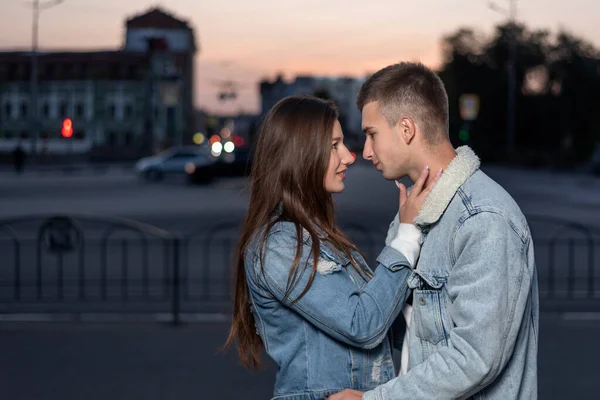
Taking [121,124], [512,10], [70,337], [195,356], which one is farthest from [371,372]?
[121,124]

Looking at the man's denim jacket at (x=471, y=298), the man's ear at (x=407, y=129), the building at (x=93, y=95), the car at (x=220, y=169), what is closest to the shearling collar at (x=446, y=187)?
the man's denim jacket at (x=471, y=298)

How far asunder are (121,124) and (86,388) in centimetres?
11164

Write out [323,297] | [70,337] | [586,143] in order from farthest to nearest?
[586,143] → [70,337] → [323,297]

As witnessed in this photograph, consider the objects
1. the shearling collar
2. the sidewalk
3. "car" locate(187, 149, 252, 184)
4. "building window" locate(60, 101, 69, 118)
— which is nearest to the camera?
the shearling collar

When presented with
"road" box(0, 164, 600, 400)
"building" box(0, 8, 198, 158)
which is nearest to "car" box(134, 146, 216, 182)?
"road" box(0, 164, 600, 400)

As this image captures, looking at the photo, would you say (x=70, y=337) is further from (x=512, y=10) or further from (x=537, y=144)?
(x=537, y=144)

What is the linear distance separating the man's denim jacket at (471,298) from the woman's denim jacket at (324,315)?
0.35 ft

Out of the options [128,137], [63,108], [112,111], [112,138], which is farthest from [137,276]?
[128,137]

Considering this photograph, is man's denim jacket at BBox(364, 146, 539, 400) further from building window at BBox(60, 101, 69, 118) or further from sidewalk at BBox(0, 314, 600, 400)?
building window at BBox(60, 101, 69, 118)

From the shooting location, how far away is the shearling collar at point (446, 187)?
2.85m

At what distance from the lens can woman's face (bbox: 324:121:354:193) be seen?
3.17 metres

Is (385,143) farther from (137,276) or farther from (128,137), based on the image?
(128,137)

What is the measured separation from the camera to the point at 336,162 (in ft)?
10.4

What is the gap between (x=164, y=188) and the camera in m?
42.3
